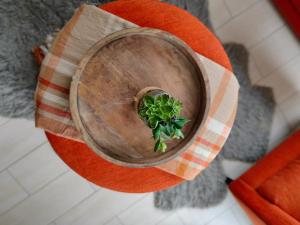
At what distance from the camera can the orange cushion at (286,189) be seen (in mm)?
1368

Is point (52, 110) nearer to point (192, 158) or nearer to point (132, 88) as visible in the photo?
point (132, 88)

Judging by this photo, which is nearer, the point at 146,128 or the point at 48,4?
the point at 146,128

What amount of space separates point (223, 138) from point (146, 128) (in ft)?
0.91

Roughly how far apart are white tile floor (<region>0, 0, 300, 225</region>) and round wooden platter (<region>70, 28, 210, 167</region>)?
59cm

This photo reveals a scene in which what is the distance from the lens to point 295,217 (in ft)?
4.43

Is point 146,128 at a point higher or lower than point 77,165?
higher

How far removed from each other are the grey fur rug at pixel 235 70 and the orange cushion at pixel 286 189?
0.39 metres

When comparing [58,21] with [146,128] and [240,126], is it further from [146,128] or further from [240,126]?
[240,126]

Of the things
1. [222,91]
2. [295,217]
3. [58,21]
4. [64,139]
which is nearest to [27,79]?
[58,21]

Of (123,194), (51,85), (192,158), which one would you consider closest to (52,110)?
(51,85)

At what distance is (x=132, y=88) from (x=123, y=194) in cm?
73

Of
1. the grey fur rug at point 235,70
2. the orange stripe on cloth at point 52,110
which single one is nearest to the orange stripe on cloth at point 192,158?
the orange stripe on cloth at point 52,110

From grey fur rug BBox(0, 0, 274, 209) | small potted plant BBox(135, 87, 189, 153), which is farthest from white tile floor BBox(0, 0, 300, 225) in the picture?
small potted plant BBox(135, 87, 189, 153)

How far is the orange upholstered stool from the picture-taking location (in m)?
1.31
